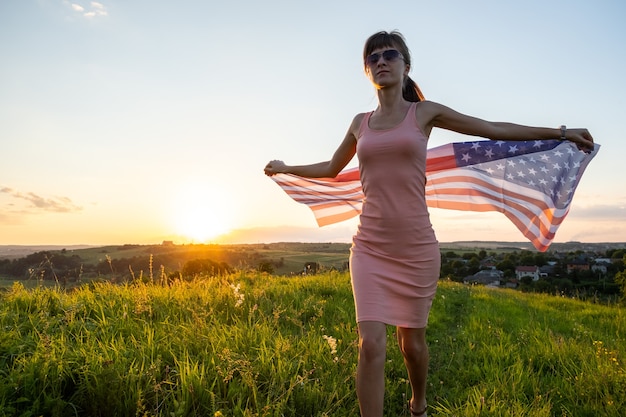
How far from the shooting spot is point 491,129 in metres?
3.98

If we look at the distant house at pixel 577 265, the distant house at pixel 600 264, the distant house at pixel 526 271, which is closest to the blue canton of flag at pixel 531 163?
the distant house at pixel 577 265

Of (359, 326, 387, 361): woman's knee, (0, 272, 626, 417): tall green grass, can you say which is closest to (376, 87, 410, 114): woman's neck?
(359, 326, 387, 361): woman's knee

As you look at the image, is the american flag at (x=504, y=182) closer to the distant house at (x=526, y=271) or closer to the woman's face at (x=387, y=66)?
the woman's face at (x=387, y=66)

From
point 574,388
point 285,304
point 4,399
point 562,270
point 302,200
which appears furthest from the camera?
point 562,270

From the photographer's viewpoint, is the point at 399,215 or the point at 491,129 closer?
Result: the point at 399,215

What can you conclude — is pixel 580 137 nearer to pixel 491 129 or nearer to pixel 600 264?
pixel 491 129

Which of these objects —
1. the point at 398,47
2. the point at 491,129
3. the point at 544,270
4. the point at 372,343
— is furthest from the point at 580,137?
the point at 544,270

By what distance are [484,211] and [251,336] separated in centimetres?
369

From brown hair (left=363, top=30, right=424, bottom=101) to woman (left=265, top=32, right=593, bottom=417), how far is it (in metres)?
0.03

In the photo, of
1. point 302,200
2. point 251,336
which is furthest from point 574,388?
point 302,200

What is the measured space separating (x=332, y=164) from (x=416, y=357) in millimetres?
2110

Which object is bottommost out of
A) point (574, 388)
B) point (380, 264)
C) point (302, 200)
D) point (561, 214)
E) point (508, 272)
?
point (508, 272)

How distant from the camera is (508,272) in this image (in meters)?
59.5

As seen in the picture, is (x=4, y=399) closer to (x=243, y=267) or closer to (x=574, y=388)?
(x=574, y=388)
